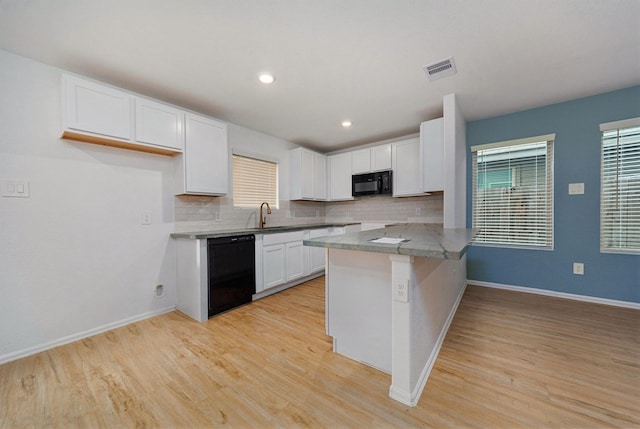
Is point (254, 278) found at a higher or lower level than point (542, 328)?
higher

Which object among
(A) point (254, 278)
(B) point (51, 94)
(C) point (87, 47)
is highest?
(C) point (87, 47)

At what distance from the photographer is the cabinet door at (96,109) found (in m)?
1.95

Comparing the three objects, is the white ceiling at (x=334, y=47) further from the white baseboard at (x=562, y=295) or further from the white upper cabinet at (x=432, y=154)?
the white baseboard at (x=562, y=295)

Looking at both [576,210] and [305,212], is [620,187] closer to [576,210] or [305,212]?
[576,210]

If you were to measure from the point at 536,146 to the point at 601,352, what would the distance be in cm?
242

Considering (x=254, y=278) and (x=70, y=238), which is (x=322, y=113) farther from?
(x=70, y=238)

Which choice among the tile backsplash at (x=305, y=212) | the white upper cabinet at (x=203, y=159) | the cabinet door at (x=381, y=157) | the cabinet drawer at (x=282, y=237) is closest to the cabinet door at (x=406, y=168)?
the cabinet door at (x=381, y=157)

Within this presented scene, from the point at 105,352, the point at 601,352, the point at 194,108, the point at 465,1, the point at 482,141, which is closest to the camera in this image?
the point at 465,1

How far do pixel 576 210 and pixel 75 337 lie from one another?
5.36 m

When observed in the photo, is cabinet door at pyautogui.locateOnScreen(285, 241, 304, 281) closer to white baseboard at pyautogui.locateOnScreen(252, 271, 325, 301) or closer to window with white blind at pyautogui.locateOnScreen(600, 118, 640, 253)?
white baseboard at pyautogui.locateOnScreen(252, 271, 325, 301)

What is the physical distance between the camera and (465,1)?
1479 mm

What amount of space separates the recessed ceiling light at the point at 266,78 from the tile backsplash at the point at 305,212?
1612mm

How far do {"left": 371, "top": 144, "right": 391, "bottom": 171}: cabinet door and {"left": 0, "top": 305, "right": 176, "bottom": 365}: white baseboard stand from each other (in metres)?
3.56

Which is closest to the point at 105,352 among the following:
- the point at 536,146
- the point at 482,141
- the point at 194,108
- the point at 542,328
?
the point at 194,108
